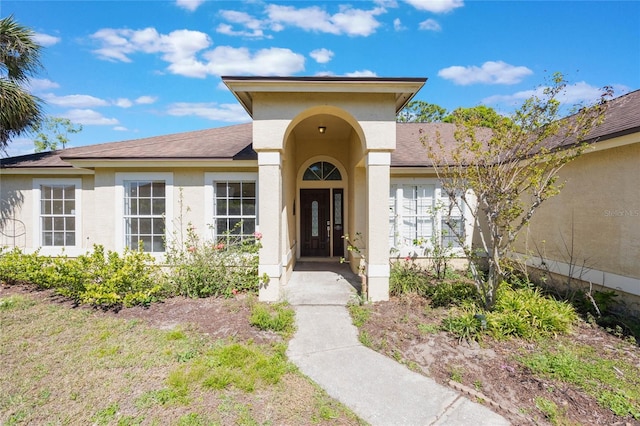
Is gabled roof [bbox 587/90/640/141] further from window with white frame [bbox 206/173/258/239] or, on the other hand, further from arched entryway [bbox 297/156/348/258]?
window with white frame [bbox 206/173/258/239]

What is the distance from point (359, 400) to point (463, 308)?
3.34m

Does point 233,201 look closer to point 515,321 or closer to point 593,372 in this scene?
point 515,321

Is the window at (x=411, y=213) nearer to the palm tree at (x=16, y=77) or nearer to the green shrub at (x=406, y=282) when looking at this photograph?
the green shrub at (x=406, y=282)

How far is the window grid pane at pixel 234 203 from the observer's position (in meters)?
8.62

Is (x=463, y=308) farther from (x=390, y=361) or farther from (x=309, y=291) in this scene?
(x=309, y=291)

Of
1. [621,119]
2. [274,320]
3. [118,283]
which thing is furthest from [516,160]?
[118,283]

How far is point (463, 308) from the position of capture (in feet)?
19.3

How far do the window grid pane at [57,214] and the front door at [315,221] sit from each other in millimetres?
7307

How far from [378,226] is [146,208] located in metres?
6.65

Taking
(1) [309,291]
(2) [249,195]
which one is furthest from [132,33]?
(1) [309,291]

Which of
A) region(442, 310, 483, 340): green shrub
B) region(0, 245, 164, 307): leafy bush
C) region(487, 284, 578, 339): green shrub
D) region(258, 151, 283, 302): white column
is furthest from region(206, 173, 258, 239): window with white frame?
region(487, 284, 578, 339): green shrub

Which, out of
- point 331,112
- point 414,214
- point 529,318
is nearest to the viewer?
point 529,318

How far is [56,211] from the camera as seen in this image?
30.5 ft

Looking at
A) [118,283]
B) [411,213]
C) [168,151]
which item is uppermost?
[168,151]
